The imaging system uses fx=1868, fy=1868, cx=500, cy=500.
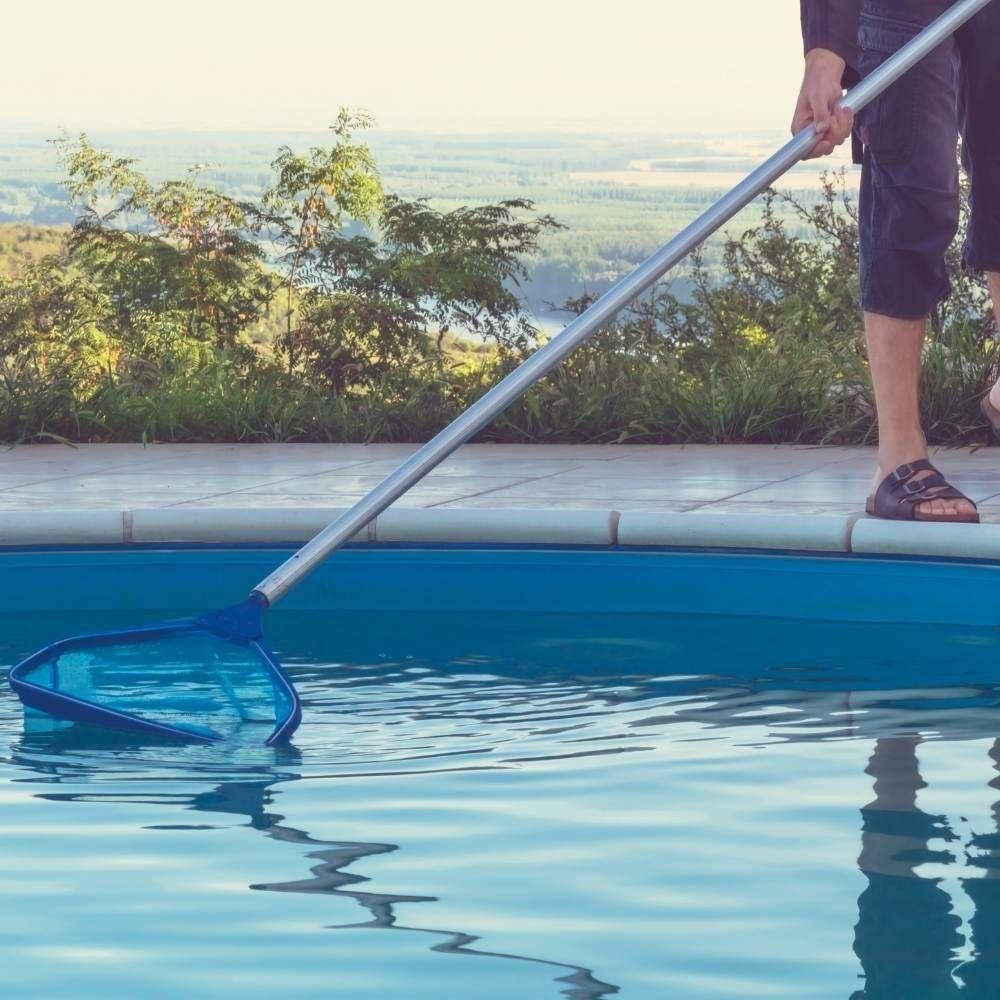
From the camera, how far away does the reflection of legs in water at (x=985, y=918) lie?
2078 millimetres

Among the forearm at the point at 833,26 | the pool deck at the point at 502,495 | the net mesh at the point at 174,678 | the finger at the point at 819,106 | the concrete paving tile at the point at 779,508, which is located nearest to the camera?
the net mesh at the point at 174,678

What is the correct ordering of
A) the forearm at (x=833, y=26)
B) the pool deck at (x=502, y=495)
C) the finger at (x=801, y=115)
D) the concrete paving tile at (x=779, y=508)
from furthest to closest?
the concrete paving tile at (x=779, y=508)
the pool deck at (x=502, y=495)
the forearm at (x=833, y=26)
the finger at (x=801, y=115)

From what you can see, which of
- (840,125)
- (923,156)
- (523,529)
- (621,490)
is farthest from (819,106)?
(621,490)

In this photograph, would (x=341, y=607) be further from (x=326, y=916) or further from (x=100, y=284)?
(x=100, y=284)

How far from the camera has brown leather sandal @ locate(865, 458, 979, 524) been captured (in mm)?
4301

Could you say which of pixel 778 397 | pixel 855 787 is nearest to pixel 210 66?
pixel 778 397

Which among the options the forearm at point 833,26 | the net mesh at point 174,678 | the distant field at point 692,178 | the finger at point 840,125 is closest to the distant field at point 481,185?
the distant field at point 692,178

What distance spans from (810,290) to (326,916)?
5.64 metres

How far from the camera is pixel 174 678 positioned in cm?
352

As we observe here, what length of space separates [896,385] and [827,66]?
810 millimetres

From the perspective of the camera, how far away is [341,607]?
455cm

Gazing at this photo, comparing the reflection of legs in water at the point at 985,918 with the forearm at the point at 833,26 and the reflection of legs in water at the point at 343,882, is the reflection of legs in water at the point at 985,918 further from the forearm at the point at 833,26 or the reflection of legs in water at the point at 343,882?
the forearm at the point at 833,26

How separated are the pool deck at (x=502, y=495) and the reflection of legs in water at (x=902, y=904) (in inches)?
55.4

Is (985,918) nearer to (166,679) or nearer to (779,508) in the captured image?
(166,679)
